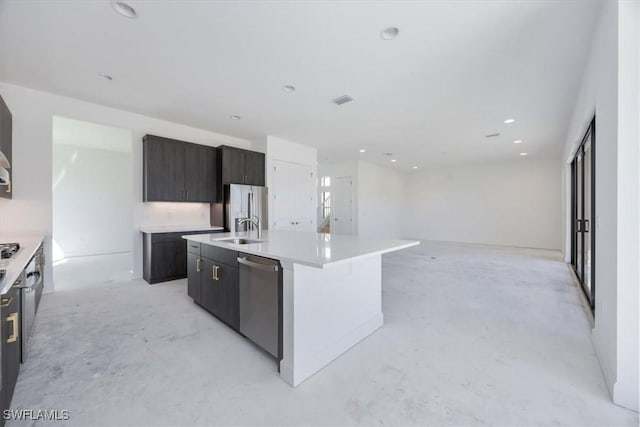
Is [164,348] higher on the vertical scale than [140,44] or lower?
lower

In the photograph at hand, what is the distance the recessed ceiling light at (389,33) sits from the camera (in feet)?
7.17

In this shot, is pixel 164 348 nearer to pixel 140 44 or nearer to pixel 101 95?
pixel 140 44

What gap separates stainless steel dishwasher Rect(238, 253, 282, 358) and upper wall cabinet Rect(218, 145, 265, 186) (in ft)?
10.1

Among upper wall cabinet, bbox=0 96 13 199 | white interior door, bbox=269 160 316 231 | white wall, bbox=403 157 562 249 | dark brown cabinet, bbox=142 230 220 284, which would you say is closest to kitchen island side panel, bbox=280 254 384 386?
dark brown cabinet, bbox=142 230 220 284

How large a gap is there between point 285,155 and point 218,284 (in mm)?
3842

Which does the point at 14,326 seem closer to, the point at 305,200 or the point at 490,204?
the point at 305,200

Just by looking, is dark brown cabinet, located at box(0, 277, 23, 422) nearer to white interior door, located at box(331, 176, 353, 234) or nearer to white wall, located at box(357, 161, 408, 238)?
white wall, located at box(357, 161, 408, 238)

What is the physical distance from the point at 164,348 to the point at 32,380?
76 cm

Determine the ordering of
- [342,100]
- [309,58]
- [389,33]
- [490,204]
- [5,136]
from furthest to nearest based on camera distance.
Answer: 1. [490,204]
2. [342,100]
3. [5,136]
4. [309,58]
5. [389,33]

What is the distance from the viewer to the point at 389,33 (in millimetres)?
2232

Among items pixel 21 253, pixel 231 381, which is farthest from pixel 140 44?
pixel 231 381

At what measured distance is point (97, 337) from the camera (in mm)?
2293
